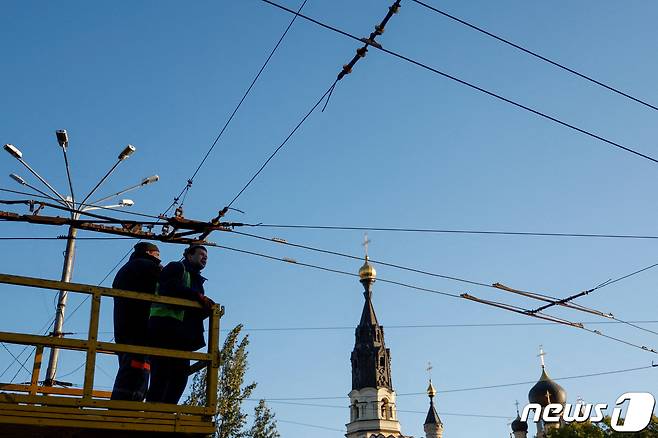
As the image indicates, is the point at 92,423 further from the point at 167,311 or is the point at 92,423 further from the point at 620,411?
the point at 620,411

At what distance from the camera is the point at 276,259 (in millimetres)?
14164

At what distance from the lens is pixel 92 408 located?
724cm

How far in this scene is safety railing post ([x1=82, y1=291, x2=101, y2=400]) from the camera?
7.27m

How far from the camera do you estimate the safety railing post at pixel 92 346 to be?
7270 millimetres

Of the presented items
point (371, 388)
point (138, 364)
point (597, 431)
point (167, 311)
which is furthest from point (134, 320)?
point (371, 388)

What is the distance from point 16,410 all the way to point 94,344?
92cm

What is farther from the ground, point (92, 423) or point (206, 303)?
point (206, 303)

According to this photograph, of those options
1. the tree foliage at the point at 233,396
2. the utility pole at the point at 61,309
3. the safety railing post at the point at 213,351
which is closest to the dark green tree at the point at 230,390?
the tree foliage at the point at 233,396

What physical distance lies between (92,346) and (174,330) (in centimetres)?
87

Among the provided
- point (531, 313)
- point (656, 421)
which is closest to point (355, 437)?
point (656, 421)

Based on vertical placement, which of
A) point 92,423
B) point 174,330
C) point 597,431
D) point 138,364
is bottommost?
point 92,423

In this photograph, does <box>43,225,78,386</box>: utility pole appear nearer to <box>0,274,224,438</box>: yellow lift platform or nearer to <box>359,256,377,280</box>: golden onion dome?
<box>0,274,224,438</box>: yellow lift platform

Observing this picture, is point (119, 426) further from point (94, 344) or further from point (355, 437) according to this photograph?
point (355, 437)

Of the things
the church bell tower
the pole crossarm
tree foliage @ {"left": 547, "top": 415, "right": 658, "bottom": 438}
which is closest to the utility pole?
the pole crossarm
